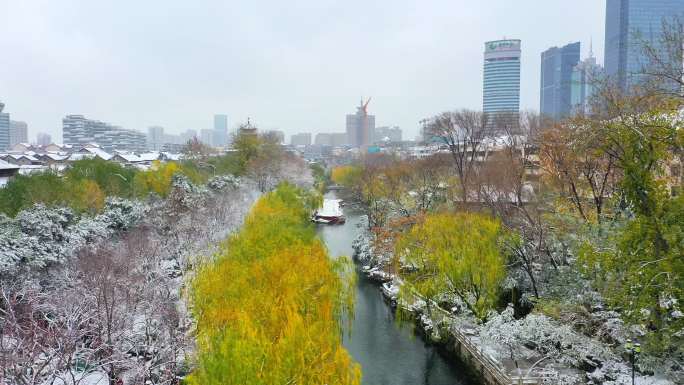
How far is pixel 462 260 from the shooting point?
1458cm

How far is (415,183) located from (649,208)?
21.1 metres

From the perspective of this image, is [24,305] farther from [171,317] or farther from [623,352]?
[623,352]

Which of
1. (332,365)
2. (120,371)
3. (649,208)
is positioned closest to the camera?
(332,365)

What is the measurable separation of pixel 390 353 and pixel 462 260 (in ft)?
11.9

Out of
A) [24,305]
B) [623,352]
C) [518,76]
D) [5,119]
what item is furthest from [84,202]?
[518,76]

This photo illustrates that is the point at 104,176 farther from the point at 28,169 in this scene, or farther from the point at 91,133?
the point at 91,133

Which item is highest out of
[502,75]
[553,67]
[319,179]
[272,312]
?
[502,75]

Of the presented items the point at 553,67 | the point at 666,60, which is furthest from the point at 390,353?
the point at 553,67

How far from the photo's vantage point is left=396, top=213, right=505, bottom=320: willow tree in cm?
1443


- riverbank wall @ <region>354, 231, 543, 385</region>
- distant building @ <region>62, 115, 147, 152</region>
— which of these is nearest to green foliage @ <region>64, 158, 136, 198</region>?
riverbank wall @ <region>354, 231, 543, 385</region>

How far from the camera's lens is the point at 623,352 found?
10.7 meters

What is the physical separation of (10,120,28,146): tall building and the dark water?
155 m

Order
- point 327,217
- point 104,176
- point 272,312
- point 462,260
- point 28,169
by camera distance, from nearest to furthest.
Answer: point 272,312
point 462,260
point 104,176
point 28,169
point 327,217

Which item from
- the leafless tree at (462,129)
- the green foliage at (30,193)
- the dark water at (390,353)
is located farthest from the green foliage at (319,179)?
the dark water at (390,353)
